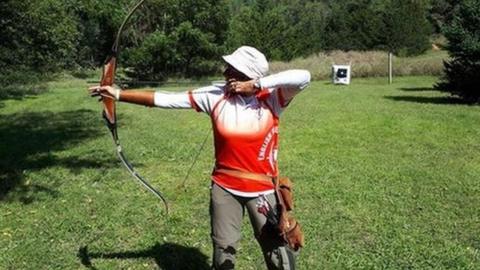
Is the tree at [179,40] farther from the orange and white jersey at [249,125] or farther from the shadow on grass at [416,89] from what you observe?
the orange and white jersey at [249,125]

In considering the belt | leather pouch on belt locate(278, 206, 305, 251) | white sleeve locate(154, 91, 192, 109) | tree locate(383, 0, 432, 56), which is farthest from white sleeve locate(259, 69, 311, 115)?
tree locate(383, 0, 432, 56)

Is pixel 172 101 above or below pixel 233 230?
above

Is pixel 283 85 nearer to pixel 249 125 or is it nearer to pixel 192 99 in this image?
pixel 249 125

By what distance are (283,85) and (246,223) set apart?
10.6ft

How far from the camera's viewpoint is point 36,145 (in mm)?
12914

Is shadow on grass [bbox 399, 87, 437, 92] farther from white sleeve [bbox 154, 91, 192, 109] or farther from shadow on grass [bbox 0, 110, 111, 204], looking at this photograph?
white sleeve [bbox 154, 91, 192, 109]

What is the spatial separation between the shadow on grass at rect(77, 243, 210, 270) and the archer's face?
2298 mm

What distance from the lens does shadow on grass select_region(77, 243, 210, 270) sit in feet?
19.6

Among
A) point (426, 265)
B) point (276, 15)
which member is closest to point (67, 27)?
point (426, 265)

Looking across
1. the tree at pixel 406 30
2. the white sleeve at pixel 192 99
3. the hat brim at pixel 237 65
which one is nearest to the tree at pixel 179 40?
the tree at pixel 406 30

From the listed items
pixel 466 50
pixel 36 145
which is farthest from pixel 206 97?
pixel 466 50

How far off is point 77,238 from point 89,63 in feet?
126

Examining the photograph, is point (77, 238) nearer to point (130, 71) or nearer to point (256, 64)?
point (256, 64)

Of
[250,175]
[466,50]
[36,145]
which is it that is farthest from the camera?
[466,50]
